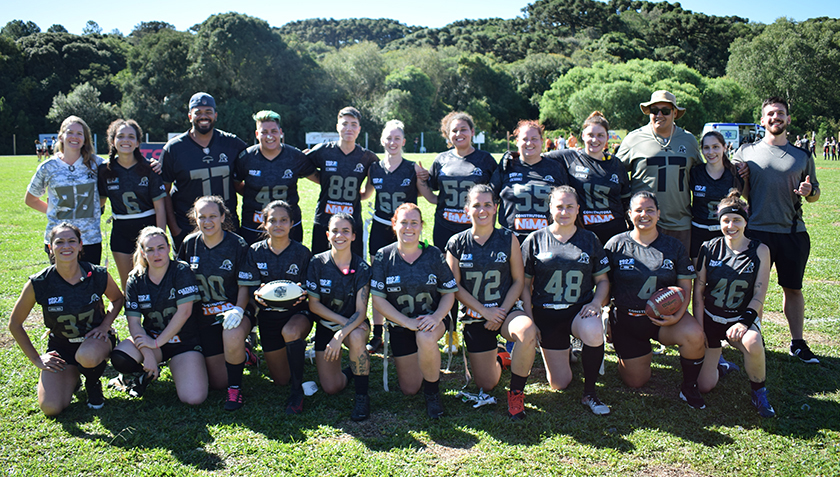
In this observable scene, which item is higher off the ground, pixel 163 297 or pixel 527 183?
pixel 527 183

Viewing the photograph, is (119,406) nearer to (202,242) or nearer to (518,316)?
(202,242)

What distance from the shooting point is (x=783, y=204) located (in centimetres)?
489

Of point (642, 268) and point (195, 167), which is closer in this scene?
point (642, 268)

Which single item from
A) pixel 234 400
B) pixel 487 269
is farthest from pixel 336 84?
pixel 234 400

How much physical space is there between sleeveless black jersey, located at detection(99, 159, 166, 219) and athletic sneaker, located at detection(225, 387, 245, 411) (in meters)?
2.04

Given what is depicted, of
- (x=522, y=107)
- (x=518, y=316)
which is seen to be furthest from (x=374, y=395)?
(x=522, y=107)

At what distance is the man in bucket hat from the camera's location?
4953 millimetres

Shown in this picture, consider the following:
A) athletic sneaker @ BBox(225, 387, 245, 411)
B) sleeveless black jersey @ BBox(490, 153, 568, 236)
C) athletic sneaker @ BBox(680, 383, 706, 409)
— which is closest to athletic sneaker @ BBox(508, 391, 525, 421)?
athletic sneaker @ BBox(680, 383, 706, 409)

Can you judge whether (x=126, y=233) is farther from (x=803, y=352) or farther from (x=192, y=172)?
(x=803, y=352)

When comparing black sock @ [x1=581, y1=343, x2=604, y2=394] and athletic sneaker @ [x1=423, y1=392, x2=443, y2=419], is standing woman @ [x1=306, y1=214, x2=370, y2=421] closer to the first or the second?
athletic sneaker @ [x1=423, y1=392, x2=443, y2=419]

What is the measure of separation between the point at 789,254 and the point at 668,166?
132 cm

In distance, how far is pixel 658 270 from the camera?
4.16 meters

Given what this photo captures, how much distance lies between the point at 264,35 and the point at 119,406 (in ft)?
178

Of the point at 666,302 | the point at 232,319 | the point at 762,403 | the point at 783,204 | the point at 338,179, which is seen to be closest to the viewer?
the point at 762,403
